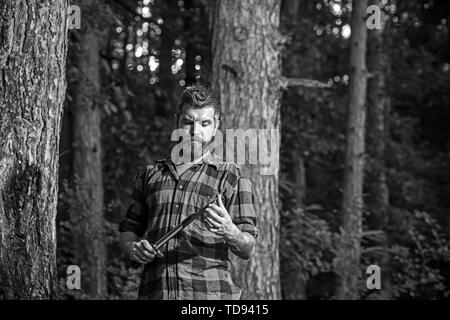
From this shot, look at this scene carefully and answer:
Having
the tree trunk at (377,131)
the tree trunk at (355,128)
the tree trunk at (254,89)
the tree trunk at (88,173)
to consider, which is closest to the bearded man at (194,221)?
the tree trunk at (254,89)

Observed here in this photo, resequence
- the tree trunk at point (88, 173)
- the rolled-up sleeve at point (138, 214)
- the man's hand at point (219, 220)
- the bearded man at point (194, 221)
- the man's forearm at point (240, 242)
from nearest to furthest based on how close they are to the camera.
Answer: the man's hand at point (219, 220), the man's forearm at point (240, 242), the bearded man at point (194, 221), the rolled-up sleeve at point (138, 214), the tree trunk at point (88, 173)

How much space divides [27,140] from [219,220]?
1175 mm

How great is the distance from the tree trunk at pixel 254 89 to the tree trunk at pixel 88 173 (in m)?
2.53

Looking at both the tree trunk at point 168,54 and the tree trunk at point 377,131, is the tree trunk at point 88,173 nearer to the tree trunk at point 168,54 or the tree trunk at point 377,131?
the tree trunk at point 168,54

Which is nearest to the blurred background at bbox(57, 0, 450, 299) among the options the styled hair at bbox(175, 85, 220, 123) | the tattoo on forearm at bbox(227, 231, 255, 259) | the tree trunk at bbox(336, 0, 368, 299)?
the tree trunk at bbox(336, 0, 368, 299)

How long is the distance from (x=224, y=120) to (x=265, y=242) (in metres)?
1.13

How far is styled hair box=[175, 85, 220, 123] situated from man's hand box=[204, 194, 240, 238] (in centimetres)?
60

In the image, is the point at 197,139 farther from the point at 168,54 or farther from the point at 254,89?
the point at 168,54

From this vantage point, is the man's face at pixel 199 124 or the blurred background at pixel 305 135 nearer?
the man's face at pixel 199 124

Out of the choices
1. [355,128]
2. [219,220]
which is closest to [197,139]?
[219,220]

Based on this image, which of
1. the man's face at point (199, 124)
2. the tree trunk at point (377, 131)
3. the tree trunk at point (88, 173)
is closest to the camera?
the man's face at point (199, 124)

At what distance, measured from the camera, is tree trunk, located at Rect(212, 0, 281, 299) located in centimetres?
663

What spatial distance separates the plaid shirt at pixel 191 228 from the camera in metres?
3.84

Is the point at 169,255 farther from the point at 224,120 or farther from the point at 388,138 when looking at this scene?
the point at 388,138
